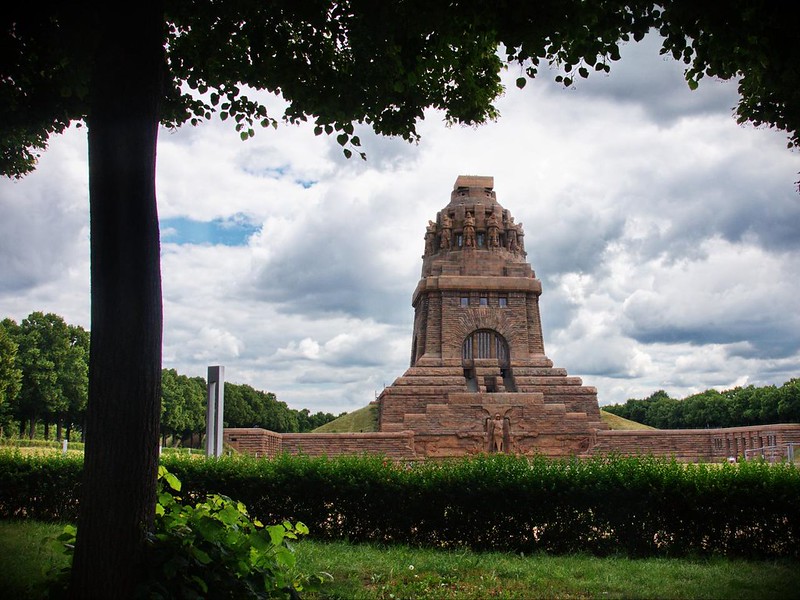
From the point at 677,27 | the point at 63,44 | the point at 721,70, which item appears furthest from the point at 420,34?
the point at 63,44

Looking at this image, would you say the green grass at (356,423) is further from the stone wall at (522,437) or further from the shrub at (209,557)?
the shrub at (209,557)

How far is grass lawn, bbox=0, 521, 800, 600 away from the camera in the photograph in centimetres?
725

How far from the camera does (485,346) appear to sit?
35344 millimetres

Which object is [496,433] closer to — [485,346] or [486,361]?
[486,361]

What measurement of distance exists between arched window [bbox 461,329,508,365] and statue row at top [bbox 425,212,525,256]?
4.77 meters

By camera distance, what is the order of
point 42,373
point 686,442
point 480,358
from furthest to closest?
point 42,373
point 480,358
point 686,442

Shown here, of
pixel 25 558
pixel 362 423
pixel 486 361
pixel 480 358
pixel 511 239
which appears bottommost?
pixel 25 558

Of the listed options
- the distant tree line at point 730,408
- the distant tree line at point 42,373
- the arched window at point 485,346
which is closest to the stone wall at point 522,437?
the arched window at point 485,346

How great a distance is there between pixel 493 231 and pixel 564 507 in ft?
92.7

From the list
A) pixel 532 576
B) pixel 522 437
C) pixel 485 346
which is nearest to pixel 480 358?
pixel 485 346

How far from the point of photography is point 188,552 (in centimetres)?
555

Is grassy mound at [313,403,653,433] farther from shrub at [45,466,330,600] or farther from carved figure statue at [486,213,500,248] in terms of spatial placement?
shrub at [45,466,330,600]

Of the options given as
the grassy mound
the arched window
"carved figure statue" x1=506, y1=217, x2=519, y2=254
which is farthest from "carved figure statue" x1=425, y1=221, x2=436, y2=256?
the grassy mound

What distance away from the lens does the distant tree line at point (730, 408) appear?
5200 centimetres
